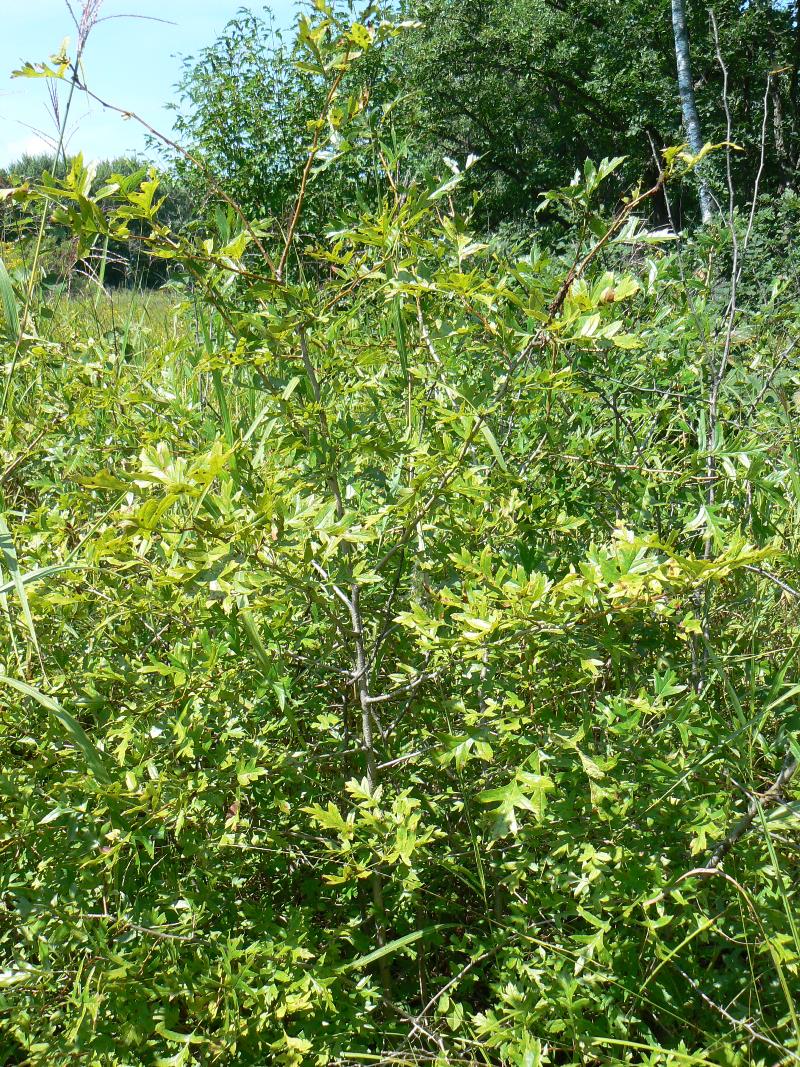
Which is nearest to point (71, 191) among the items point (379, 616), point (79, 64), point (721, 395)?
point (79, 64)

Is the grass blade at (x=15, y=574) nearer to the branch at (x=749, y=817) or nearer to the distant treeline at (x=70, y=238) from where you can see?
the distant treeline at (x=70, y=238)

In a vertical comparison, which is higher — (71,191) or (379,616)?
(71,191)

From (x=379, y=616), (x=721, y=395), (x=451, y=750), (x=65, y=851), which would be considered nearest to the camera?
(x=451, y=750)

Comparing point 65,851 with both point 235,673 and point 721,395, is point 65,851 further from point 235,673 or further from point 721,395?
point 721,395

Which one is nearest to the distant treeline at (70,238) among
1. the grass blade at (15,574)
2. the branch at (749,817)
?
the grass blade at (15,574)

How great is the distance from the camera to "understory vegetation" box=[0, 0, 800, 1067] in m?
1.18

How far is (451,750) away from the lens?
121cm

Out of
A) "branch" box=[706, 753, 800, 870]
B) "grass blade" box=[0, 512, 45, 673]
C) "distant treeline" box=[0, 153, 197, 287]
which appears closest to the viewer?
"grass blade" box=[0, 512, 45, 673]

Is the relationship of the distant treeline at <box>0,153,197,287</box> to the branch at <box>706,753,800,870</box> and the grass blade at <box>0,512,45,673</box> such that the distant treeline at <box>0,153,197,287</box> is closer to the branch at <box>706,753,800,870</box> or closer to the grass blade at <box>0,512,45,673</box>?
the grass blade at <box>0,512,45,673</box>

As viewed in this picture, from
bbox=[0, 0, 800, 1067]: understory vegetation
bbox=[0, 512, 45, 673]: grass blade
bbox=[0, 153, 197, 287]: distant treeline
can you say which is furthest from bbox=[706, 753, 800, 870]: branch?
bbox=[0, 153, 197, 287]: distant treeline

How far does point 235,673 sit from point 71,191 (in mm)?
714

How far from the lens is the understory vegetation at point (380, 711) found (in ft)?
3.88

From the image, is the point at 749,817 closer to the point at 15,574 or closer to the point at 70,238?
the point at 15,574

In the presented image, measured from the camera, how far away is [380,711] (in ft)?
5.24
